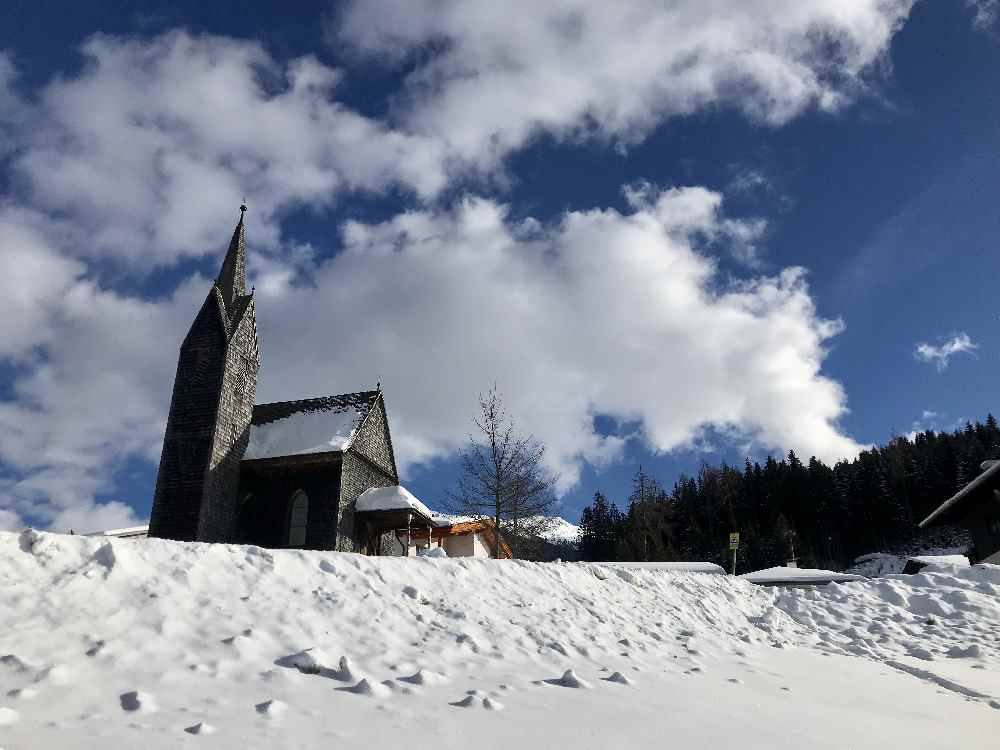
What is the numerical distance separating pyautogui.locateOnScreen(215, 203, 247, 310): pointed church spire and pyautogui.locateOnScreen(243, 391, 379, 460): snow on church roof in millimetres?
4776

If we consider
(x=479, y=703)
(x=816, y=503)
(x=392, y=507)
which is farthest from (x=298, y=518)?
(x=816, y=503)

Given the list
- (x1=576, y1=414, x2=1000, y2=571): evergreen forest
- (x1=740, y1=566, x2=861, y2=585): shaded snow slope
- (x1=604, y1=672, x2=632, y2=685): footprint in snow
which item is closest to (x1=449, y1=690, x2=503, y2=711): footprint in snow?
(x1=604, y1=672, x2=632, y2=685): footprint in snow

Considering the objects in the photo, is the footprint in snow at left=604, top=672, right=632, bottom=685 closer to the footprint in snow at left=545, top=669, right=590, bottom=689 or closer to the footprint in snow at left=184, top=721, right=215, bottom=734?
the footprint in snow at left=545, top=669, right=590, bottom=689

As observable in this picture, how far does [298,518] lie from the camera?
23328mm

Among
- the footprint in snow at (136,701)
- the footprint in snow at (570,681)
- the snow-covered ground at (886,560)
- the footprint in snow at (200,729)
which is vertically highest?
the snow-covered ground at (886,560)

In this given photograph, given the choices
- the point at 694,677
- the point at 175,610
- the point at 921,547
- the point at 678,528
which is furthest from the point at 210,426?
the point at 921,547

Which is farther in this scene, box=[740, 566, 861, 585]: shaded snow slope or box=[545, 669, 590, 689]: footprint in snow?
box=[740, 566, 861, 585]: shaded snow slope

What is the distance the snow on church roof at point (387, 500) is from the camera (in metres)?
23.3

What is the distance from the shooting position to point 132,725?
3.60 meters

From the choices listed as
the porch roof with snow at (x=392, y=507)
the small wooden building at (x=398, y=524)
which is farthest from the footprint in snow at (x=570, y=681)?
A: the porch roof with snow at (x=392, y=507)

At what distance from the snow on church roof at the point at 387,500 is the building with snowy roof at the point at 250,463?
15 cm

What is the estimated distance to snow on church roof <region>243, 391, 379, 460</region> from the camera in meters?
24.1

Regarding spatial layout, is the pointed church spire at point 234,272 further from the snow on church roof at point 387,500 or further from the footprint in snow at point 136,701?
the footprint in snow at point 136,701

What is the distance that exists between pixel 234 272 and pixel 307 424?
7.82 metres
